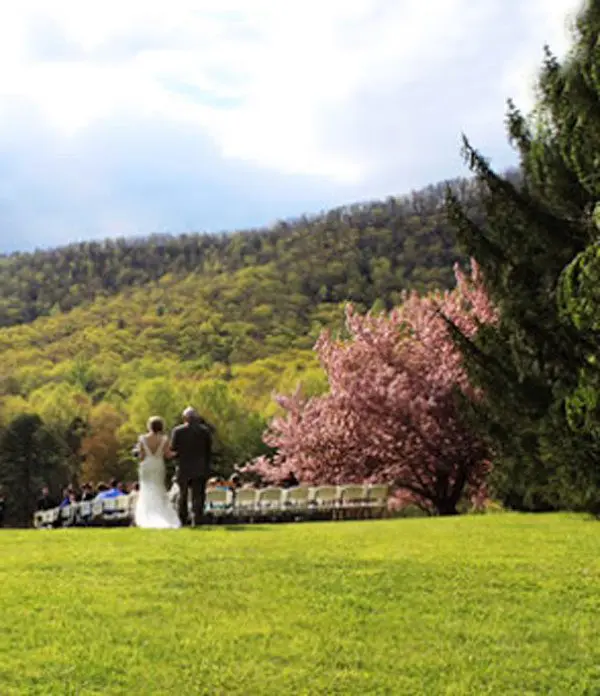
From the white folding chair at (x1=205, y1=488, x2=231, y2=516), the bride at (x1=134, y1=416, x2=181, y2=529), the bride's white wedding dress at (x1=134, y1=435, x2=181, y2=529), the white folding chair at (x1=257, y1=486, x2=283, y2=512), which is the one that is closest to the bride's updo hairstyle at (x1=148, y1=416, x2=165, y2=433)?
the bride at (x1=134, y1=416, x2=181, y2=529)

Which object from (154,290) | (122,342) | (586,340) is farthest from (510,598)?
(154,290)

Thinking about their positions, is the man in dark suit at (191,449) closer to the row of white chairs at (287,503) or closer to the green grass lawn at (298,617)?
the green grass lawn at (298,617)

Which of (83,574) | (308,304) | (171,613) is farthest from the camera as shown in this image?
(308,304)

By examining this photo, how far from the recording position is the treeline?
11112cm

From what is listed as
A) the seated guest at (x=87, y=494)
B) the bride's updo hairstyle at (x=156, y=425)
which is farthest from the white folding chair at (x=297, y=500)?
the bride's updo hairstyle at (x=156, y=425)

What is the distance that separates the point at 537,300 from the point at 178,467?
6624 mm

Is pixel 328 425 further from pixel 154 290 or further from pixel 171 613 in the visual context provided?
pixel 154 290

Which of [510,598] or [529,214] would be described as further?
[529,214]

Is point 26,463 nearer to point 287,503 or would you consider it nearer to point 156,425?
point 287,503

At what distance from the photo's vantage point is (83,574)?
1066 centimetres

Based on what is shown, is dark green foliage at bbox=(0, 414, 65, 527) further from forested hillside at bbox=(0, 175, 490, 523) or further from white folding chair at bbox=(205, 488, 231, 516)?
white folding chair at bbox=(205, 488, 231, 516)

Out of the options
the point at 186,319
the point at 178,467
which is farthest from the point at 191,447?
the point at 186,319

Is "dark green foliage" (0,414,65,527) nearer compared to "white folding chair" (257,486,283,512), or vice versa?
"white folding chair" (257,486,283,512)

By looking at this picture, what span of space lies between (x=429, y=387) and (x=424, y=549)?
44.7ft
